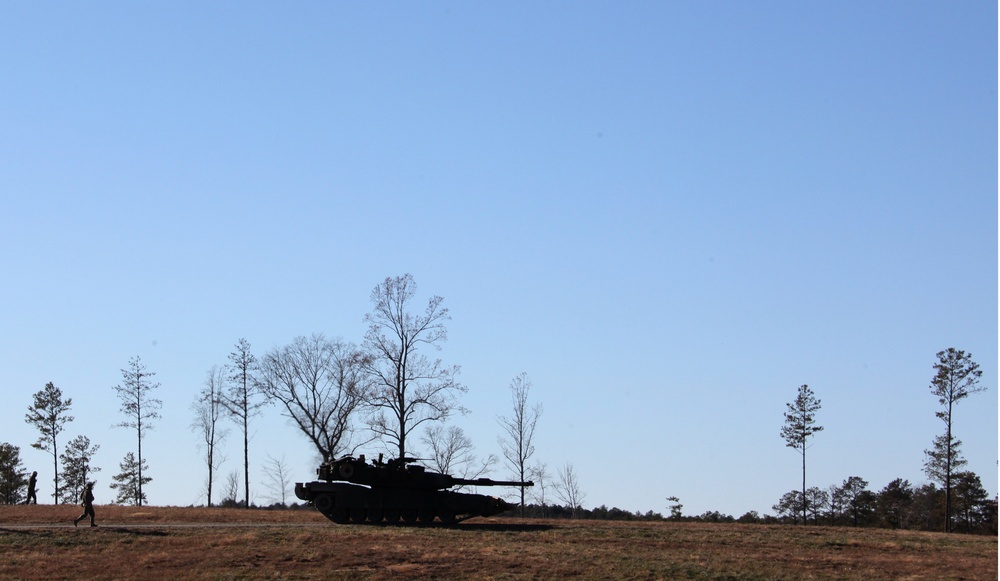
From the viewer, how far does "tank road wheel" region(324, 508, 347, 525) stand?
43688mm

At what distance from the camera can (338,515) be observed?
43750 millimetres

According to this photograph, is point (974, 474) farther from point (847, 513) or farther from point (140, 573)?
point (140, 573)

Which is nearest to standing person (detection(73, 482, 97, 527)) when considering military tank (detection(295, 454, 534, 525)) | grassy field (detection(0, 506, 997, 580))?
grassy field (detection(0, 506, 997, 580))

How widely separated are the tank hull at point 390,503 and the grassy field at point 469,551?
0.71 m

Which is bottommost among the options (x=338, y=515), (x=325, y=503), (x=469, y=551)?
(x=338, y=515)

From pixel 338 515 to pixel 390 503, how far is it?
196 centimetres

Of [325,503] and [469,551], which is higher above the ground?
[325,503]

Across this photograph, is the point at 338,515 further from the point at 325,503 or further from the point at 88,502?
the point at 88,502

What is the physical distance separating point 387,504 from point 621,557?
13.3 m

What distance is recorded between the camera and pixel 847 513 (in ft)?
271

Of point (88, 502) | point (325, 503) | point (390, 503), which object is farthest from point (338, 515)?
point (88, 502)

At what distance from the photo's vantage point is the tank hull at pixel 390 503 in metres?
43.6

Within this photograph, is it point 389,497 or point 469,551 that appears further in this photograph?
point 389,497

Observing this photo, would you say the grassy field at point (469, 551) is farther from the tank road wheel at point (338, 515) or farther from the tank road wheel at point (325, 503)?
the tank road wheel at point (325, 503)
